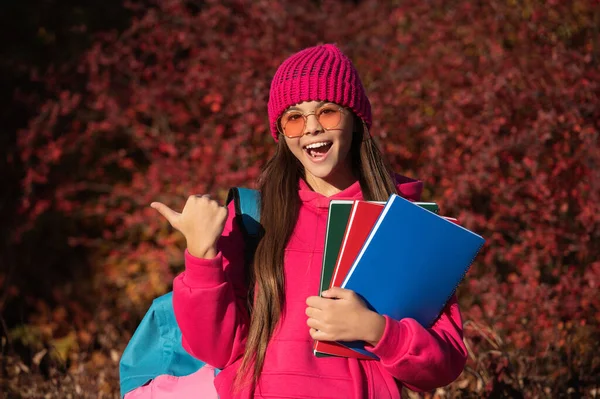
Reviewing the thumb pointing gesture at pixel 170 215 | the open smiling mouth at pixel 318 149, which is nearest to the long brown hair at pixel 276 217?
the open smiling mouth at pixel 318 149

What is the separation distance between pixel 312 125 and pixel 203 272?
52 cm

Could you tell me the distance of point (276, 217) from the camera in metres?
2.06

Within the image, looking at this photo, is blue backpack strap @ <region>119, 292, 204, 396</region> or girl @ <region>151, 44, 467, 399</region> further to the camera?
blue backpack strap @ <region>119, 292, 204, 396</region>

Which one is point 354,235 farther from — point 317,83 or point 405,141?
point 405,141

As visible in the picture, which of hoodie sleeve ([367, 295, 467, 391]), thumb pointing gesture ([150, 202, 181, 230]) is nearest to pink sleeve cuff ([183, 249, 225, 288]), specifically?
thumb pointing gesture ([150, 202, 181, 230])

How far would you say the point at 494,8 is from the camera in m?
4.63

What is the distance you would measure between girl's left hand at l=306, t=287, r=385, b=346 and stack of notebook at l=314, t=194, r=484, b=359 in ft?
0.17

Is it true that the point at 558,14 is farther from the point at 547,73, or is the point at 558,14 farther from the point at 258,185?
the point at 258,185

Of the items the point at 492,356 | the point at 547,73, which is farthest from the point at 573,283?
the point at 547,73

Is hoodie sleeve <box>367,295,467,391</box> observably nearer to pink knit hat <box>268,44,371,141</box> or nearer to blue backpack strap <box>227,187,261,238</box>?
blue backpack strap <box>227,187,261,238</box>

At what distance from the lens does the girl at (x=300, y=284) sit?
1.81 metres

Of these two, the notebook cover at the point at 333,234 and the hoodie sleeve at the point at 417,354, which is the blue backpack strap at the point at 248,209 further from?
the hoodie sleeve at the point at 417,354

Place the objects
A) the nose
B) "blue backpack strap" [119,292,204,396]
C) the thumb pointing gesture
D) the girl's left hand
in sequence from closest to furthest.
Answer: the girl's left hand → the thumb pointing gesture → the nose → "blue backpack strap" [119,292,204,396]

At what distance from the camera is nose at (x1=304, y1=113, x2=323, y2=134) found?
2.05 meters
